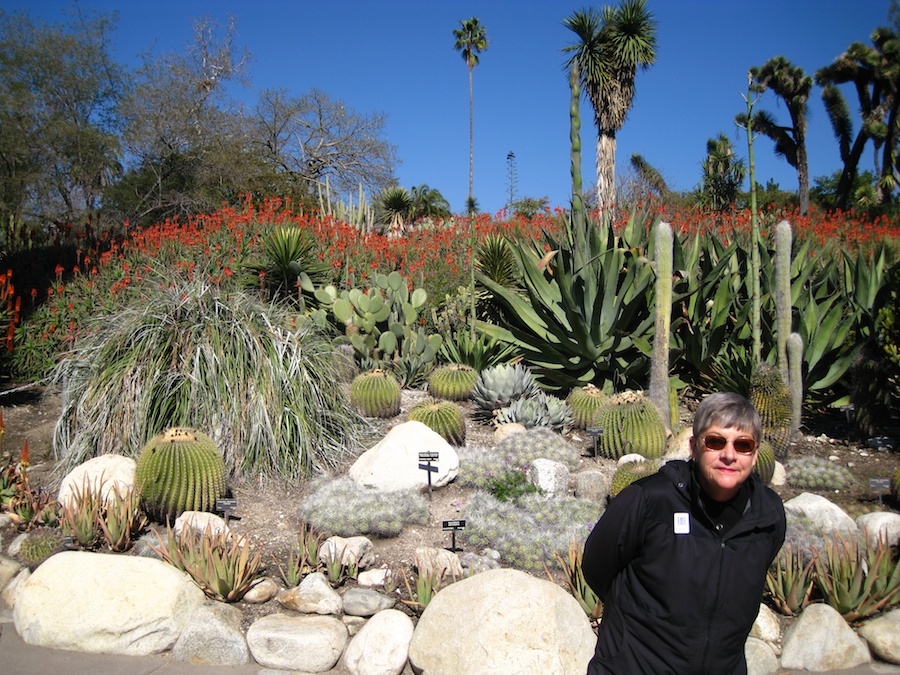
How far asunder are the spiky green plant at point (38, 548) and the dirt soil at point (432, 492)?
80 cm

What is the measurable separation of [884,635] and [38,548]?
4693 mm

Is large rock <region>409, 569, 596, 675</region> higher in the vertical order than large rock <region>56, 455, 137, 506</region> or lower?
lower

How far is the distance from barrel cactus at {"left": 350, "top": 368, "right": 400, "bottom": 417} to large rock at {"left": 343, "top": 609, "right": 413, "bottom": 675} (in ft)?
9.93

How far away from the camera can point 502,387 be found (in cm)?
659

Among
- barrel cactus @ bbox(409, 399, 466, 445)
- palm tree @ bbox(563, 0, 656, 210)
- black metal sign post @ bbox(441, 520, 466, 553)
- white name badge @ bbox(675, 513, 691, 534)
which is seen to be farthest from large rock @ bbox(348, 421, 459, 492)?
palm tree @ bbox(563, 0, 656, 210)

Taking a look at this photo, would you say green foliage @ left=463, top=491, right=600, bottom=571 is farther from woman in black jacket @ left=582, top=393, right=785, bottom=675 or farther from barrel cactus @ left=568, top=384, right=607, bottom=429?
woman in black jacket @ left=582, top=393, right=785, bottom=675

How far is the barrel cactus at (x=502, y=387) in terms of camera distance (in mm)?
6587

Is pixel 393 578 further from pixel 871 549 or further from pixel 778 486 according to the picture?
pixel 778 486

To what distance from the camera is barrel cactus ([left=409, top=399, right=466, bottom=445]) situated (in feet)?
19.5

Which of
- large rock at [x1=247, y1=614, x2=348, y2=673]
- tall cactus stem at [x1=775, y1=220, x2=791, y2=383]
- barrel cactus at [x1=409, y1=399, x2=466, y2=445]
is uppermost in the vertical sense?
tall cactus stem at [x1=775, y1=220, x2=791, y2=383]

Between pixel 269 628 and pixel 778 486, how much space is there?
3.76 metres

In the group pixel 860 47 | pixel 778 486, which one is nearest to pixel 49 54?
pixel 778 486

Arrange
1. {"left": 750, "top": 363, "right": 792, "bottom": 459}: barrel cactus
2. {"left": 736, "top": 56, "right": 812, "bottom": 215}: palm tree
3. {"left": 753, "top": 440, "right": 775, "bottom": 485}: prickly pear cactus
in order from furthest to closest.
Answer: {"left": 736, "top": 56, "right": 812, "bottom": 215}: palm tree, {"left": 750, "top": 363, "right": 792, "bottom": 459}: barrel cactus, {"left": 753, "top": 440, "right": 775, "bottom": 485}: prickly pear cactus

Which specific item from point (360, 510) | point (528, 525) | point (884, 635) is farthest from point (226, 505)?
point (884, 635)
